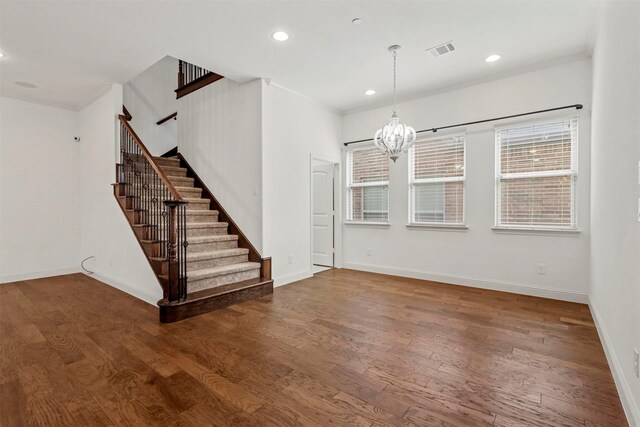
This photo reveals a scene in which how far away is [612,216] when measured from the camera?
7.44 feet

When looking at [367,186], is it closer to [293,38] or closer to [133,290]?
[293,38]

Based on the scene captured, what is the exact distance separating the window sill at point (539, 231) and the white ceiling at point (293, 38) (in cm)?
212

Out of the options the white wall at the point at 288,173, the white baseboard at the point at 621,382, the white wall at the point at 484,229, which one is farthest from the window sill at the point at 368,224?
the white baseboard at the point at 621,382

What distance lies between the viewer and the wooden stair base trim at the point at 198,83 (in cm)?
509

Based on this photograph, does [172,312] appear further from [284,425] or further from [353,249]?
[353,249]

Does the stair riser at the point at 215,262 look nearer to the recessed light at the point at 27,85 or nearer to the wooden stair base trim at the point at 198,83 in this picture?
the wooden stair base trim at the point at 198,83

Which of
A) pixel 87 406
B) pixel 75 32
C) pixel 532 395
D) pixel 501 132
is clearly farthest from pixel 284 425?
pixel 501 132

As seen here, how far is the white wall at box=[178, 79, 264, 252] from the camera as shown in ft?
→ 14.8

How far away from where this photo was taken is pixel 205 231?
467cm

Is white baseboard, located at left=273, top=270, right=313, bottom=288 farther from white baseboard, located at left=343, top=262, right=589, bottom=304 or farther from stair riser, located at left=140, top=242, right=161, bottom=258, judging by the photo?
stair riser, located at left=140, top=242, right=161, bottom=258

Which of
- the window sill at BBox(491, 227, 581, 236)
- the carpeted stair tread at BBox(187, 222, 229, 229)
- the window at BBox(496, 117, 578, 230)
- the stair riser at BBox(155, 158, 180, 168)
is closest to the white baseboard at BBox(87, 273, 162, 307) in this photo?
the carpeted stair tread at BBox(187, 222, 229, 229)

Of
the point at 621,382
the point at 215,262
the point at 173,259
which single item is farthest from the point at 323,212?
the point at 621,382

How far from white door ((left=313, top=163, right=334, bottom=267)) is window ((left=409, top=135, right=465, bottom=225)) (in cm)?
157

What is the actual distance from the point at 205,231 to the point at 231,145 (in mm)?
1380
